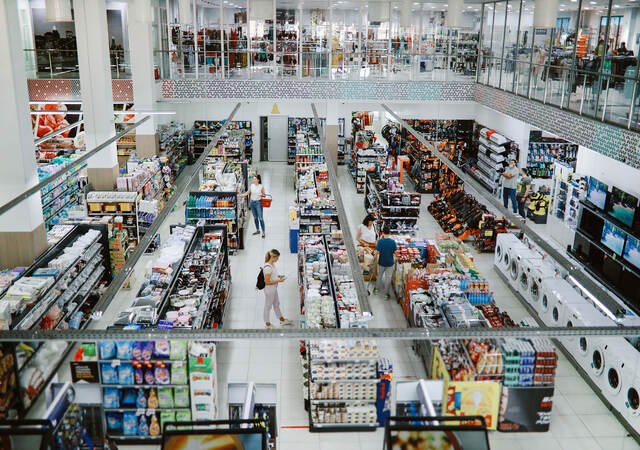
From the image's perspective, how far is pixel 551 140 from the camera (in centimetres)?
1739

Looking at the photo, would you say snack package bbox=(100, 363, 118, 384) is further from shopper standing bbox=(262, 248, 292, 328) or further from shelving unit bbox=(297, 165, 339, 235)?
shelving unit bbox=(297, 165, 339, 235)

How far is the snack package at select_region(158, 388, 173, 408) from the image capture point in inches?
267

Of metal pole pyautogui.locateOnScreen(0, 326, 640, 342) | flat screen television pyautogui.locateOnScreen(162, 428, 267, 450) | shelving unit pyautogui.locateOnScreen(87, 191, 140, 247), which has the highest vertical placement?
metal pole pyautogui.locateOnScreen(0, 326, 640, 342)

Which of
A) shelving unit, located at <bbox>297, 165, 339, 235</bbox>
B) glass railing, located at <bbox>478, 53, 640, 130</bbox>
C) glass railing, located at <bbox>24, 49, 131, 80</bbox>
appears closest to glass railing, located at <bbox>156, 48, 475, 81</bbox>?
glass railing, located at <bbox>24, 49, 131, 80</bbox>

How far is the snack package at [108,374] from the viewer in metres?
6.60

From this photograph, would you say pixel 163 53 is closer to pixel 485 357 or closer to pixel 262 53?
pixel 262 53

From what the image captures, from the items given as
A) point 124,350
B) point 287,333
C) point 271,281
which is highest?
point 287,333

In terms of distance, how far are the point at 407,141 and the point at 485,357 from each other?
16.5 m

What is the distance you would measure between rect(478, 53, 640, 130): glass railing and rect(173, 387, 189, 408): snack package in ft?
27.0

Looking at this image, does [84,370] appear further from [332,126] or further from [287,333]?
[332,126]

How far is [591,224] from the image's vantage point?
1192cm

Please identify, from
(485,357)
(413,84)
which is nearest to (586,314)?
(485,357)

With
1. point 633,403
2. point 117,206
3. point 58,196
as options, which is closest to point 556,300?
point 633,403

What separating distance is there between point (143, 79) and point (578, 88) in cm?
1237
